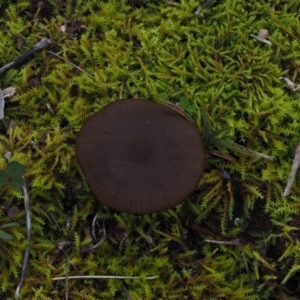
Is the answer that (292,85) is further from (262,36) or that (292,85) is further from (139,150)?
(139,150)

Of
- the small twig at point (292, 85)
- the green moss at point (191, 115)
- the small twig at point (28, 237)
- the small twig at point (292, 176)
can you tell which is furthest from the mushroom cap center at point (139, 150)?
the small twig at point (292, 85)

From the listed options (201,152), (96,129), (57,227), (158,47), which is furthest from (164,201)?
(158,47)

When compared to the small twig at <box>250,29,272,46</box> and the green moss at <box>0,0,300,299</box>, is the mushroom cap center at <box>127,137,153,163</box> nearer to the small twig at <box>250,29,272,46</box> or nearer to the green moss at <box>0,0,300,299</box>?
the green moss at <box>0,0,300,299</box>

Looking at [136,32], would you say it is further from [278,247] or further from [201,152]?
[278,247]

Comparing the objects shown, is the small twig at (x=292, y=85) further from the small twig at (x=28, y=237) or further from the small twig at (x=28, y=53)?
the small twig at (x=28, y=237)

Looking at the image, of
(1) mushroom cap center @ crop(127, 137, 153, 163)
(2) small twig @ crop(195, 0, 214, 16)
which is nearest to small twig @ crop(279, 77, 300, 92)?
(2) small twig @ crop(195, 0, 214, 16)
